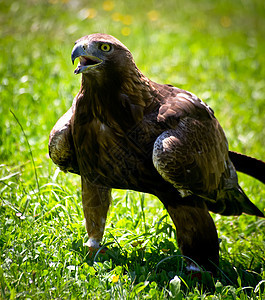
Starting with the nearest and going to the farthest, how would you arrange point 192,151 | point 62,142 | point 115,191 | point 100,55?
point 100,55 → point 192,151 → point 62,142 → point 115,191

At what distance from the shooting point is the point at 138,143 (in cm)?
325

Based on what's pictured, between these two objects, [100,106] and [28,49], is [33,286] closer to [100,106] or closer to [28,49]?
[100,106]

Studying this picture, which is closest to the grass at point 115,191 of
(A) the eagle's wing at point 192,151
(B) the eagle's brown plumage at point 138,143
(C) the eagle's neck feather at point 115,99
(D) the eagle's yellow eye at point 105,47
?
(B) the eagle's brown plumage at point 138,143

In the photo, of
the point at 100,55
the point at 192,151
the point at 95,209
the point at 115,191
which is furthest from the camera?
the point at 115,191

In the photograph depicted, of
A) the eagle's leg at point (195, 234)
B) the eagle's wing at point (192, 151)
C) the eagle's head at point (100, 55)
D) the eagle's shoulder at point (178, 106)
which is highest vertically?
the eagle's head at point (100, 55)

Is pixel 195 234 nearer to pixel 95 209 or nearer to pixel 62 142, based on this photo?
pixel 95 209

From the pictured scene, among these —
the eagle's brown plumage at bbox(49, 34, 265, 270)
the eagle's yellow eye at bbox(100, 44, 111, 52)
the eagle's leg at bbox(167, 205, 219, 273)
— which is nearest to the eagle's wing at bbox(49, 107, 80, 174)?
the eagle's brown plumage at bbox(49, 34, 265, 270)

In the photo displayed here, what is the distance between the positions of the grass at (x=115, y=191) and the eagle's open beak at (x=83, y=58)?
113cm

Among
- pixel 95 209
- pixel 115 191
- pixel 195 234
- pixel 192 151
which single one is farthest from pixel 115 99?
pixel 115 191

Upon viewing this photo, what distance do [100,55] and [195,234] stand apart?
156cm

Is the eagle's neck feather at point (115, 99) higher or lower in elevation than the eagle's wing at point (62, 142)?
higher

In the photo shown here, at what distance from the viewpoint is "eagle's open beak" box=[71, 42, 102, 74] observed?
2900 millimetres

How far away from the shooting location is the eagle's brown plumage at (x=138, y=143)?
314 cm

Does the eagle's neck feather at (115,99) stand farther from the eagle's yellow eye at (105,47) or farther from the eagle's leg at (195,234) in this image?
the eagle's leg at (195,234)
